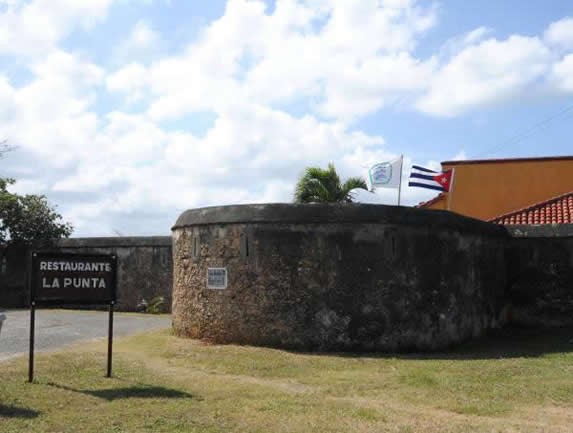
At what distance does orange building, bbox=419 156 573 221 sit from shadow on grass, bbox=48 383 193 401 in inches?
605

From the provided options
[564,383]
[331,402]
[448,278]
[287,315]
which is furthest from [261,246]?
[564,383]

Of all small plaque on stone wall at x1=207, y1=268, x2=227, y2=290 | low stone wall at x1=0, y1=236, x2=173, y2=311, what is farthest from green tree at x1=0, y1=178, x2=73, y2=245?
small plaque on stone wall at x1=207, y1=268, x2=227, y2=290

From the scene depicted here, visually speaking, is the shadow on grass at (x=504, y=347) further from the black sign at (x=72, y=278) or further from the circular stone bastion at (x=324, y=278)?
the black sign at (x=72, y=278)

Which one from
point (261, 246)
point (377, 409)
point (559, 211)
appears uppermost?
point (559, 211)

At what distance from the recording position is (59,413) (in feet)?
22.8

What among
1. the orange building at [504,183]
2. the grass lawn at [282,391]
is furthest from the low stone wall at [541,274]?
the orange building at [504,183]

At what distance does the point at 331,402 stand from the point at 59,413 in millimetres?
2907

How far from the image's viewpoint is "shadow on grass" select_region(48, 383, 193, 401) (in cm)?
785

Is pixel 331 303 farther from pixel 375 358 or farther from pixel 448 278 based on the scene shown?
pixel 448 278

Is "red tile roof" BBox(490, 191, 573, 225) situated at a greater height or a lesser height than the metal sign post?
greater

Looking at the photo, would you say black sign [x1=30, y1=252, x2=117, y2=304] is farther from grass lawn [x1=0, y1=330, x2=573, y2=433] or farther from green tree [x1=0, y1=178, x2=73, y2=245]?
green tree [x1=0, y1=178, x2=73, y2=245]

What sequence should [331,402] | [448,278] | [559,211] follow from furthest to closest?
1. [559,211]
2. [448,278]
3. [331,402]

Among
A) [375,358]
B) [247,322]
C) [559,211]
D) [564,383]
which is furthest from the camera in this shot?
[559,211]

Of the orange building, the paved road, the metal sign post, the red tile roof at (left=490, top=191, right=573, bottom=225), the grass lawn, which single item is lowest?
the grass lawn
